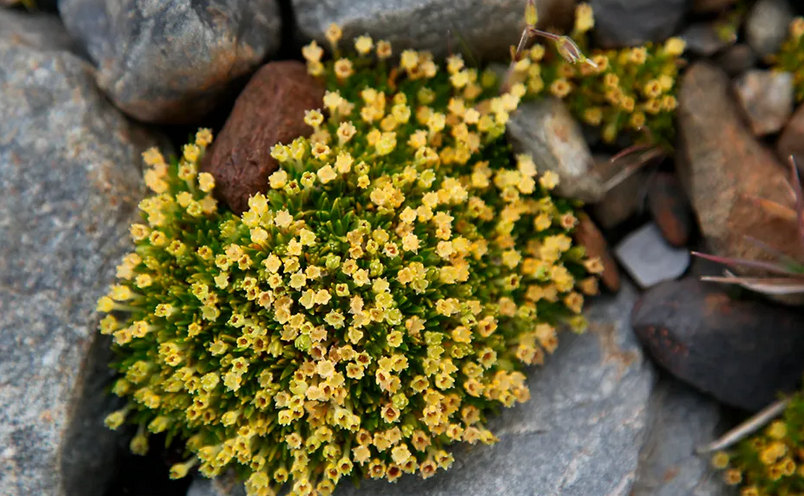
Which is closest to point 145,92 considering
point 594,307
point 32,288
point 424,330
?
point 32,288

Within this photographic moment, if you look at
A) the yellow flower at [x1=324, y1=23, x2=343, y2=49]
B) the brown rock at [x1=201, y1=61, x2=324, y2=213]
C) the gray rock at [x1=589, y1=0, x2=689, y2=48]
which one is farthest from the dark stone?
the yellow flower at [x1=324, y1=23, x2=343, y2=49]

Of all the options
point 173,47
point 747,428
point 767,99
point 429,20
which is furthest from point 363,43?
point 747,428

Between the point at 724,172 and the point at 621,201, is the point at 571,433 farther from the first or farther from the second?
the point at 724,172

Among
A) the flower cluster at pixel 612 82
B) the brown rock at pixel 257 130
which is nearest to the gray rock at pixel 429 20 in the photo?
the flower cluster at pixel 612 82

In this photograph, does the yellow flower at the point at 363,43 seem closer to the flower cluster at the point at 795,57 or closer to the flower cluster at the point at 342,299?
the flower cluster at the point at 342,299

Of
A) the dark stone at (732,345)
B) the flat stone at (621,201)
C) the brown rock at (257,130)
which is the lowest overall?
the dark stone at (732,345)

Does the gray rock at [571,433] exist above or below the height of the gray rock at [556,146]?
below
